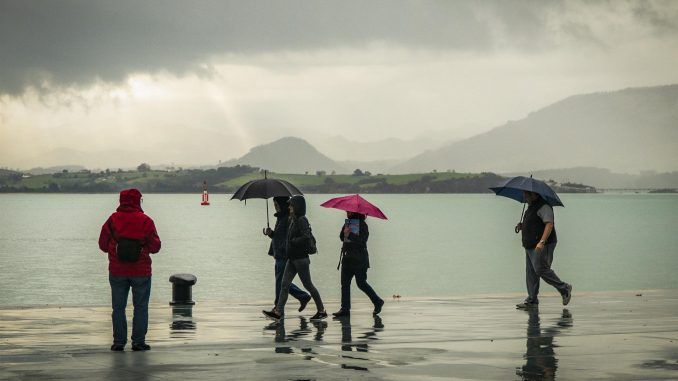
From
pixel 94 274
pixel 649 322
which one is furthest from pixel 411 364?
pixel 94 274

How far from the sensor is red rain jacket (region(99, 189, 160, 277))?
14812 mm

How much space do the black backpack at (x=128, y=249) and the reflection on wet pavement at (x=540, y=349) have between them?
510cm

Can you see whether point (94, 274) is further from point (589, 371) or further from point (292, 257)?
point (589, 371)

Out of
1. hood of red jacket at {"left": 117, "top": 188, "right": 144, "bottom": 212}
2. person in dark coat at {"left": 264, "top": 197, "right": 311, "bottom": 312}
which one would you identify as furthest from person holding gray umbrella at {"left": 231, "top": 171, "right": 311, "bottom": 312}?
hood of red jacket at {"left": 117, "top": 188, "right": 144, "bottom": 212}

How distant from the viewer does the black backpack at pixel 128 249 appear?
14.8 metres

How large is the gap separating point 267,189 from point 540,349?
6.65 metres

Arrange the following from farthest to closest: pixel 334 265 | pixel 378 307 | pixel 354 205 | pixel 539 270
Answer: pixel 334 265
pixel 539 270
pixel 378 307
pixel 354 205

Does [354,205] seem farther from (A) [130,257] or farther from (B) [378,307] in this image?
(A) [130,257]

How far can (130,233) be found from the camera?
48.5ft

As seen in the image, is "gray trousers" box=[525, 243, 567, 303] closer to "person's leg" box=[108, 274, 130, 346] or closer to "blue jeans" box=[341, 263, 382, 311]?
"blue jeans" box=[341, 263, 382, 311]

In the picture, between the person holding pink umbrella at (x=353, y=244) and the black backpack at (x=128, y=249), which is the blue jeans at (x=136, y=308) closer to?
the black backpack at (x=128, y=249)

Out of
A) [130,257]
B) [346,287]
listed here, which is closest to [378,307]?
[346,287]

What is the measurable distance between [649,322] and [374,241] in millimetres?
108016

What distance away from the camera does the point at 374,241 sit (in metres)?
127
